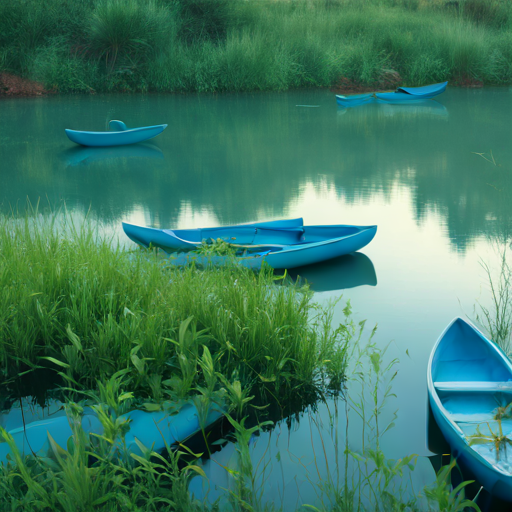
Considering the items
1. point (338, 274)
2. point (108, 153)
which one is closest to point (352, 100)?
point (108, 153)

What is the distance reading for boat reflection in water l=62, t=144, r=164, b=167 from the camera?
8492 mm

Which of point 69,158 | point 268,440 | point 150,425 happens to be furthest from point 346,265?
point 69,158

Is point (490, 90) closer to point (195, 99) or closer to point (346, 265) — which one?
point (195, 99)

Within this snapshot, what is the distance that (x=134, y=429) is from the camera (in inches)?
88.8

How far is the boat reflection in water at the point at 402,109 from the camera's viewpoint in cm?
1257

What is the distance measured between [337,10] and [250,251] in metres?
18.0

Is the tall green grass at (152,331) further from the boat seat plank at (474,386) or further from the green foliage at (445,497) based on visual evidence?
the green foliage at (445,497)

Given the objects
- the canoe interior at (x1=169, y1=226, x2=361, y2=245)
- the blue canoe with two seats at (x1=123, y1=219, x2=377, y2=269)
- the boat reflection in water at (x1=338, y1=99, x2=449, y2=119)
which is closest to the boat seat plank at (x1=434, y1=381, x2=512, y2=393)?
the blue canoe with two seats at (x1=123, y1=219, x2=377, y2=269)

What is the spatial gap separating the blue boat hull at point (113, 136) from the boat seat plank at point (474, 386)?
7275mm

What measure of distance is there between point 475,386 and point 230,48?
47.3 feet

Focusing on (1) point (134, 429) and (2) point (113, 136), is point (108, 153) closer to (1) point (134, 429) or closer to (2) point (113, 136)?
(2) point (113, 136)

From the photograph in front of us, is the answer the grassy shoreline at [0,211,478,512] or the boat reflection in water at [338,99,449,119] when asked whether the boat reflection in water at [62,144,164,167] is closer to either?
the boat reflection in water at [338,99,449,119]

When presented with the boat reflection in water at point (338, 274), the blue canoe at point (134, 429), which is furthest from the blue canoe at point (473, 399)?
the boat reflection in water at point (338, 274)

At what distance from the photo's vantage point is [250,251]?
418cm
